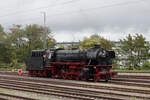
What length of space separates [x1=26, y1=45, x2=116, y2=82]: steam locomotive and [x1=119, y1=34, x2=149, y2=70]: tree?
1323 centimetres

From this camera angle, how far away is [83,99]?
10516 mm

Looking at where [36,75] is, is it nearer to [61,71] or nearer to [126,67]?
[61,71]

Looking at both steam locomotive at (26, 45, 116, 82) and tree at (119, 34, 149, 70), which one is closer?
steam locomotive at (26, 45, 116, 82)

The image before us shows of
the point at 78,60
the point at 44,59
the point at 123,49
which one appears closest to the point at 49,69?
the point at 44,59

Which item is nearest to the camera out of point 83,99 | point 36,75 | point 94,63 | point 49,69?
point 83,99

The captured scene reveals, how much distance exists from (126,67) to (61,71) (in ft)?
47.5

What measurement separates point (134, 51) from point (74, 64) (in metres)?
15.2

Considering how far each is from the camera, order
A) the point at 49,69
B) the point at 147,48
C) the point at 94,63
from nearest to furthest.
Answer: the point at 94,63 < the point at 49,69 < the point at 147,48

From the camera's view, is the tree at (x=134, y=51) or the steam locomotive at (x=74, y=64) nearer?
the steam locomotive at (x=74, y=64)

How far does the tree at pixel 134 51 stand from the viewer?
103ft

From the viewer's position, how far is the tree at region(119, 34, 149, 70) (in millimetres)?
31269

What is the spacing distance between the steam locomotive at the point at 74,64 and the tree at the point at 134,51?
1323 centimetres

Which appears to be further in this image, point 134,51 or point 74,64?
point 134,51

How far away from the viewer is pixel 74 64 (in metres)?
19.9
